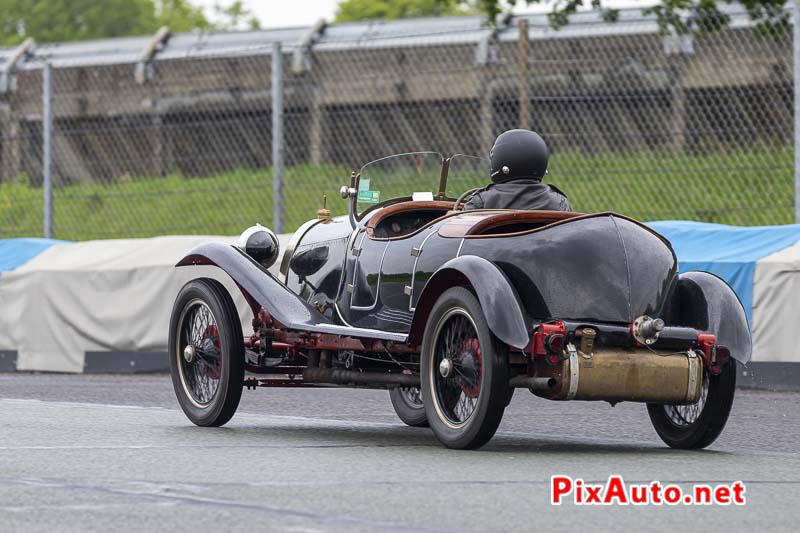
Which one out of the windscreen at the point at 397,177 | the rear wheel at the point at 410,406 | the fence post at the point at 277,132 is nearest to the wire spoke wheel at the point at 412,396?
the rear wheel at the point at 410,406

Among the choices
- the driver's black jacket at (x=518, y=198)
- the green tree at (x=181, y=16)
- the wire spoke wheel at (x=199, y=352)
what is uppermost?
the driver's black jacket at (x=518, y=198)

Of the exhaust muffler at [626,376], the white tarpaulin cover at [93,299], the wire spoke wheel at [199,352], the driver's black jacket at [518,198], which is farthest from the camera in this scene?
the white tarpaulin cover at [93,299]

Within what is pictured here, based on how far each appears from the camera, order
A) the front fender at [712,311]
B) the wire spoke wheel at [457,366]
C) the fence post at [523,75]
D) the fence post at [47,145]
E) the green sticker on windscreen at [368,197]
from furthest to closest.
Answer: the fence post at [47,145], the fence post at [523,75], the green sticker on windscreen at [368,197], the front fender at [712,311], the wire spoke wheel at [457,366]

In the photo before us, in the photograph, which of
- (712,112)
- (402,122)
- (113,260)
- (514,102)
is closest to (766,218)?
(712,112)

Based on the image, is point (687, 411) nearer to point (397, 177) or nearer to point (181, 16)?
point (397, 177)

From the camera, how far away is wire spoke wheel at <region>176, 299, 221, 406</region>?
945cm

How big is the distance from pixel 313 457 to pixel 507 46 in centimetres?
1143

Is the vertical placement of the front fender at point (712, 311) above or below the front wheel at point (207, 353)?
above

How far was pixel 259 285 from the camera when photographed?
9477mm

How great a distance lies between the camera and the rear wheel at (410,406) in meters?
9.77

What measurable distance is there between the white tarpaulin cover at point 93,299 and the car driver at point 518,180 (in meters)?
6.26

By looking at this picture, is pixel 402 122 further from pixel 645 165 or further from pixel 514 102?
pixel 645 165

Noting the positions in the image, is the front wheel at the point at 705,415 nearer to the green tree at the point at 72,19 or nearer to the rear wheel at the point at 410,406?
the rear wheel at the point at 410,406

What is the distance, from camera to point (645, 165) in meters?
15.0
